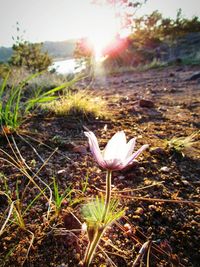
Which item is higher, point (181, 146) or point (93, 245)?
point (93, 245)

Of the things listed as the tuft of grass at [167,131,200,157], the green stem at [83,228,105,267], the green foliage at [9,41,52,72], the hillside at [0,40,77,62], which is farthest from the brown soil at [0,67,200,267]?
the green foliage at [9,41,52,72]

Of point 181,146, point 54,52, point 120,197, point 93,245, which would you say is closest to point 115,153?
point 93,245

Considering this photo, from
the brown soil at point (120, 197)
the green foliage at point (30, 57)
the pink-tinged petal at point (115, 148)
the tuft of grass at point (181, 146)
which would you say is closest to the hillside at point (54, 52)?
the green foliage at point (30, 57)

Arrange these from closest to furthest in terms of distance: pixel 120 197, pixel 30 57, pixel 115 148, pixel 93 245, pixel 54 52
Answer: pixel 93 245 < pixel 115 148 < pixel 120 197 < pixel 30 57 < pixel 54 52

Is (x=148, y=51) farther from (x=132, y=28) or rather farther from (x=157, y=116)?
(x=157, y=116)

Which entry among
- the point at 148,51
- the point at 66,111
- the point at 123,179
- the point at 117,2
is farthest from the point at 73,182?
the point at 117,2

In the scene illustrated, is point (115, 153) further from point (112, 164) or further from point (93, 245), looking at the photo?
point (93, 245)

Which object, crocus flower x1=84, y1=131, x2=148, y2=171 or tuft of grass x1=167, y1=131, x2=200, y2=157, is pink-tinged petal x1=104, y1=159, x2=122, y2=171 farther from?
tuft of grass x1=167, y1=131, x2=200, y2=157
